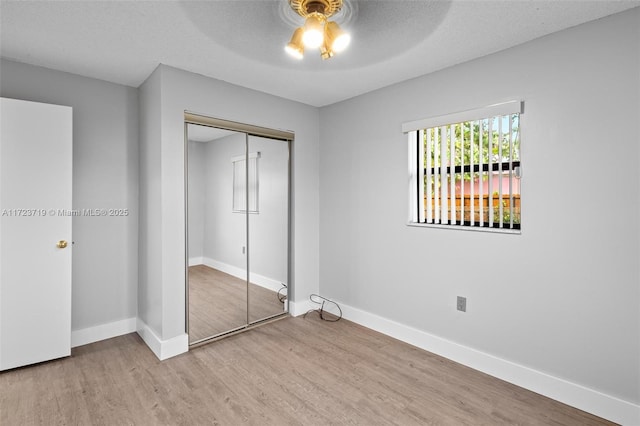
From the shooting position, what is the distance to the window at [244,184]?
325cm

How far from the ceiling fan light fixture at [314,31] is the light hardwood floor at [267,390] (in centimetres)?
218

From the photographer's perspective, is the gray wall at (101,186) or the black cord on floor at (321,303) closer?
the gray wall at (101,186)

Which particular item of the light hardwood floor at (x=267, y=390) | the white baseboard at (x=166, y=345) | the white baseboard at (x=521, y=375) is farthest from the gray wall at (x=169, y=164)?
the white baseboard at (x=521, y=375)

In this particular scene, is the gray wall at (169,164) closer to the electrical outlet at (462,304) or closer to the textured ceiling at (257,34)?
the textured ceiling at (257,34)

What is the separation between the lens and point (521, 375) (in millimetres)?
2330

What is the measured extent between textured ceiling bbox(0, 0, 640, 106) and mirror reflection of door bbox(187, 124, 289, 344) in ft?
2.36

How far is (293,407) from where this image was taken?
210 cm

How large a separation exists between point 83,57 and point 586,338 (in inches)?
162

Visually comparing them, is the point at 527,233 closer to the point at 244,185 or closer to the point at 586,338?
the point at 586,338

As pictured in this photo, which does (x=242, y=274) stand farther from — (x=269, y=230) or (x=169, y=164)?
(x=169, y=164)

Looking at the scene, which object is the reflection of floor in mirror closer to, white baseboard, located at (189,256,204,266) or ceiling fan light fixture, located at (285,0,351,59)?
white baseboard, located at (189,256,204,266)

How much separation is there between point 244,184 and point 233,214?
0.32 metres

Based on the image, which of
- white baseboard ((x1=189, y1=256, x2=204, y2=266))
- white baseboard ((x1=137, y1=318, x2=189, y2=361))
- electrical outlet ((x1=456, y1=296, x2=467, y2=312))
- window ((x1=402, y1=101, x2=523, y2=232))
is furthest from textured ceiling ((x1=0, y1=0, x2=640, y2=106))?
white baseboard ((x1=137, y1=318, x2=189, y2=361))

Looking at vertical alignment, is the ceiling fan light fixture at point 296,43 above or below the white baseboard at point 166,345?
above
